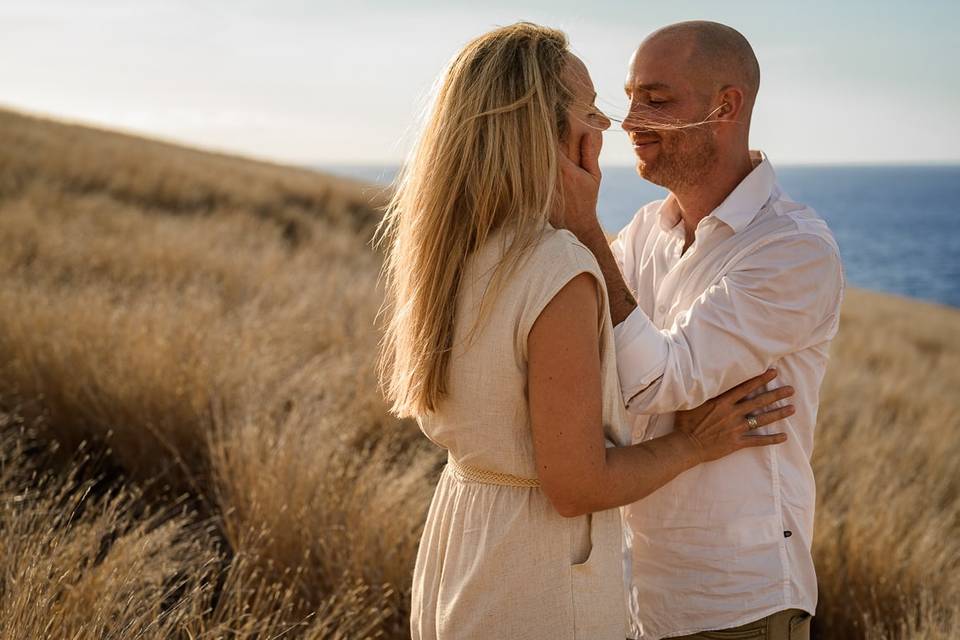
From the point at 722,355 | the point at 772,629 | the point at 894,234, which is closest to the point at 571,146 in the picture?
the point at 722,355

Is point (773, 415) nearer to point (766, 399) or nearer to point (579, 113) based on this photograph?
point (766, 399)

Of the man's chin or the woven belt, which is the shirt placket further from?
the woven belt

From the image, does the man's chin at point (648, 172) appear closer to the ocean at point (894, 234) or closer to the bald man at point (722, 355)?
the bald man at point (722, 355)

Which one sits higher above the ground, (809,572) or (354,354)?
(809,572)

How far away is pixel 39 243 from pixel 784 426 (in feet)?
25.1

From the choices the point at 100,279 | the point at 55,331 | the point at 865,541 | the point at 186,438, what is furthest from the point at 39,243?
the point at 865,541

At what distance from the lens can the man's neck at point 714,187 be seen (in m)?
2.49

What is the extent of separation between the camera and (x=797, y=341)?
85.7 inches

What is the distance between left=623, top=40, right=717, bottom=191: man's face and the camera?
8.14ft

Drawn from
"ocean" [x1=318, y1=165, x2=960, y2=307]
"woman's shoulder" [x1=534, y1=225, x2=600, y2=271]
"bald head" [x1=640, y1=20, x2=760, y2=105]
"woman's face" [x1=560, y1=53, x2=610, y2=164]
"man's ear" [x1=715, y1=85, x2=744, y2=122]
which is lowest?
"ocean" [x1=318, y1=165, x2=960, y2=307]

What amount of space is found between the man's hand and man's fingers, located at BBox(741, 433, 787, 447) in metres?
0.67

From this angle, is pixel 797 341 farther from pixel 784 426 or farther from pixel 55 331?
pixel 55 331

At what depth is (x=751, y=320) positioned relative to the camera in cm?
213

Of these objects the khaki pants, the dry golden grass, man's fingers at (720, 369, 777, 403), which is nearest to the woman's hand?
man's fingers at (720, 369, 777, 403)
